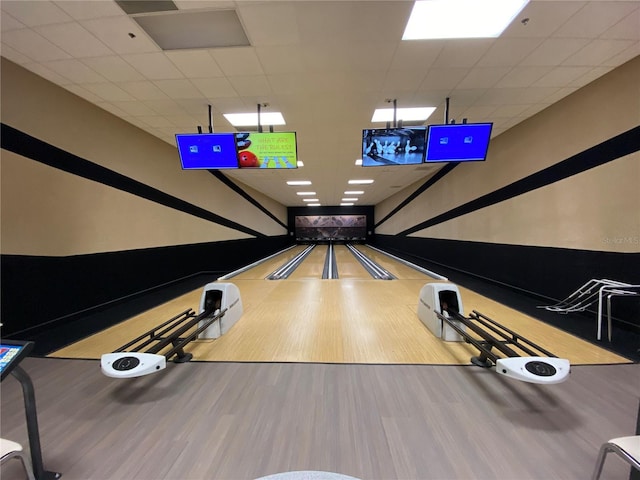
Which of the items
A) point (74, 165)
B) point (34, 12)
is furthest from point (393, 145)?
point (74, 165)

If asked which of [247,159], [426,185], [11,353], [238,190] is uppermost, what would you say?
[426,185]

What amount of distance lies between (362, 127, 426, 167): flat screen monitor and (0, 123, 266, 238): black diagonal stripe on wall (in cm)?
384

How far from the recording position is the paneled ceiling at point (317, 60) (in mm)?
2178

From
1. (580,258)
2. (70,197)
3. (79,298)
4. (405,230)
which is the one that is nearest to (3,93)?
(70,197)

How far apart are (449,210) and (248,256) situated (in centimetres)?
732

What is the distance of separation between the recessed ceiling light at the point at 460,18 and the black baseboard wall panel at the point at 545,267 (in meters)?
2.86

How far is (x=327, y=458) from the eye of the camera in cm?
142

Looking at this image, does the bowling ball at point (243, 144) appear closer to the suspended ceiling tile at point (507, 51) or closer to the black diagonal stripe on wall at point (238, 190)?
the suspended ceiling tile at point (507, 51)

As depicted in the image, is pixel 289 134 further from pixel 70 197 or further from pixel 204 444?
pixel 204 444

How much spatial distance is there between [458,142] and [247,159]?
308 cm

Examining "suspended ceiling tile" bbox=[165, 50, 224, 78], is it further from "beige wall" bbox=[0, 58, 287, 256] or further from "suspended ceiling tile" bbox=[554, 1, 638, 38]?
"suspended ceiling tile" bbox=[554, 1, 638, 38]

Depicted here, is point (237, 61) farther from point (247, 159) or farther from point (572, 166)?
point (572, 166)

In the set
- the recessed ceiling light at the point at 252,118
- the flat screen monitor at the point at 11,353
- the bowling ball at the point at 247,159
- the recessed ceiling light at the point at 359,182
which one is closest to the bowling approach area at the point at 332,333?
Result: the flat screen monitor at the point at 11,353

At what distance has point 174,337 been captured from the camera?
101 inches
